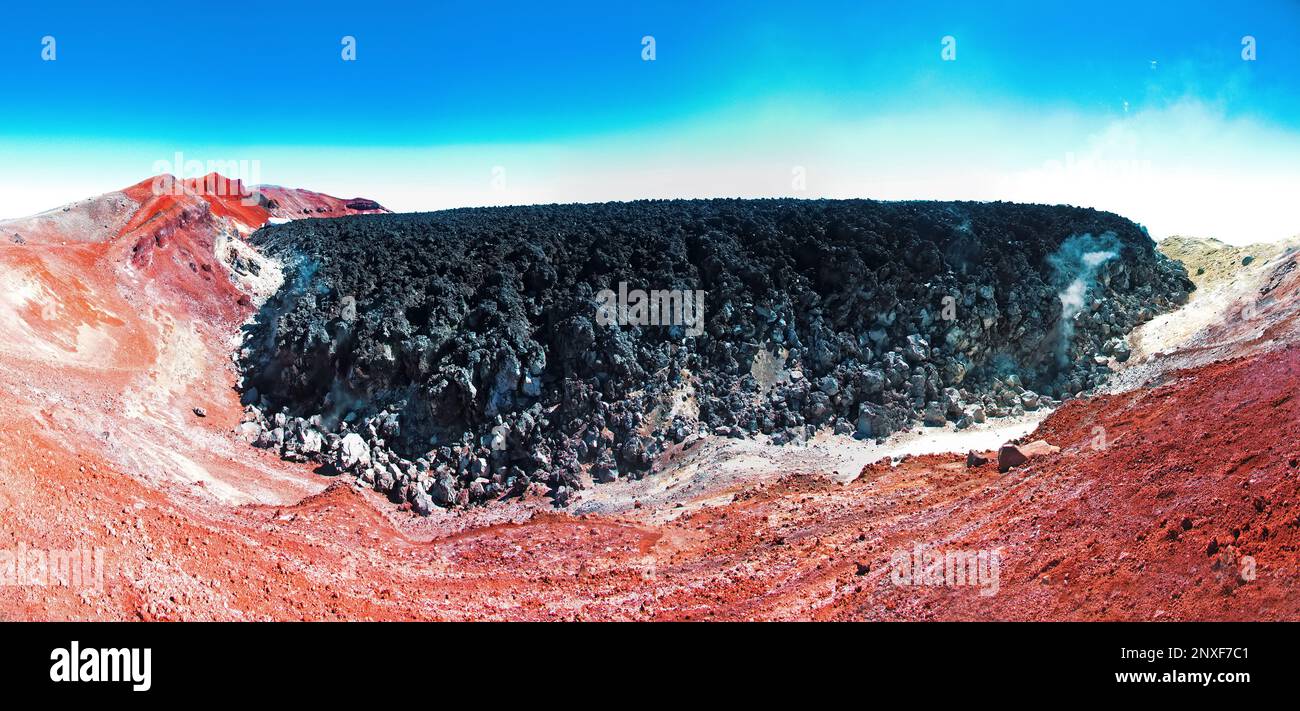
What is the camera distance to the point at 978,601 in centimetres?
1344

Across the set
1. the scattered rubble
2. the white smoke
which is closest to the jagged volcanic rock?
the white smoke

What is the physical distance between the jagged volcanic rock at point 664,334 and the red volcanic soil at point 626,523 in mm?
3113

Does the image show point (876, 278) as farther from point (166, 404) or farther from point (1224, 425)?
point (166, 404)

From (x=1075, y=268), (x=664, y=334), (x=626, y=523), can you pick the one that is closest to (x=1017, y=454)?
(x=626, y=523)

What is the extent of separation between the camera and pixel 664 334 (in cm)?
3375

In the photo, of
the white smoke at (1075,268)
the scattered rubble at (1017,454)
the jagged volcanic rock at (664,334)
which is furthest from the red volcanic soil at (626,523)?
the white smoke at (1075,268)

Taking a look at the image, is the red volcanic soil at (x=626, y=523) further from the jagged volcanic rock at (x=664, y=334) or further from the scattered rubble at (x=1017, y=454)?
the jagged volcanic rock at (x=664, y=334)

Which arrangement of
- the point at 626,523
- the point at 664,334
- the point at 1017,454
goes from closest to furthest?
the point at 1017,454 < the point at 626,523 < the point at 664,334

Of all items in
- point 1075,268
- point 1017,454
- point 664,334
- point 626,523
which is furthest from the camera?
point 1075,268

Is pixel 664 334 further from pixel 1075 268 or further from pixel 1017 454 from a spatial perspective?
pixel 1075 268

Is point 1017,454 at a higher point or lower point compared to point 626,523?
higher

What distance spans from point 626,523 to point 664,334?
41.2 ft

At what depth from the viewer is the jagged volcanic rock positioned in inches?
1156
